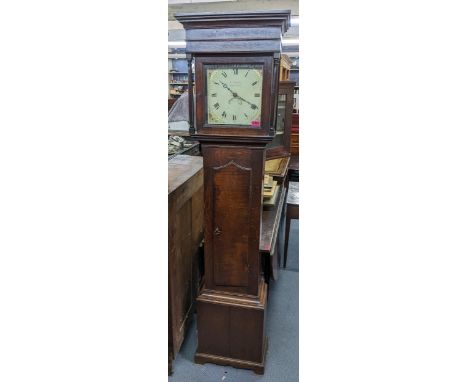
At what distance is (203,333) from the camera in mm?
2010

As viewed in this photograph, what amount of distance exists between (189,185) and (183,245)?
0.35 metres

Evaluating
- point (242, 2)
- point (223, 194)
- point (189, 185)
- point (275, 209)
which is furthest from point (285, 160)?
point (242, 2)

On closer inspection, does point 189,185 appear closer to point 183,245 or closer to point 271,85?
point 183,245

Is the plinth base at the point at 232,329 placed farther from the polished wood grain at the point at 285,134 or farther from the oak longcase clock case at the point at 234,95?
the polished wood grain at the point at 285,134

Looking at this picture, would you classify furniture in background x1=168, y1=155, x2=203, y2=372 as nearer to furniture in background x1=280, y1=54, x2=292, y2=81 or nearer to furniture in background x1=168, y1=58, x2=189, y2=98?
furniture in background x1=280, y1=54, x2=292, y2=81

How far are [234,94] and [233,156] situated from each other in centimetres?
29

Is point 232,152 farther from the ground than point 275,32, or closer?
closer

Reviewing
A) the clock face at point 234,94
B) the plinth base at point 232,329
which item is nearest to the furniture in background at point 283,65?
the clock face at point 234,94

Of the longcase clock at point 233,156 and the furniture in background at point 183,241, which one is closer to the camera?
the longcase clock at point 233,156

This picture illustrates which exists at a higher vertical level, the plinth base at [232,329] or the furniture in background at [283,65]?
the furniture in background at [283,65]

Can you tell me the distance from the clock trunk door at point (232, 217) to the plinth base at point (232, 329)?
7 centimetres

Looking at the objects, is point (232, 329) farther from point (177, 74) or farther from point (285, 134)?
point (177, 74)

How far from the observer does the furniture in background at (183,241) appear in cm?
184

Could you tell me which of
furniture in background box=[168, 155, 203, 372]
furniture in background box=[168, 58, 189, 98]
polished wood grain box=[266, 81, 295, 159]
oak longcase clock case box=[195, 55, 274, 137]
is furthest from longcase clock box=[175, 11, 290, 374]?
furniture in background box=[168, 58, 189, 98]
